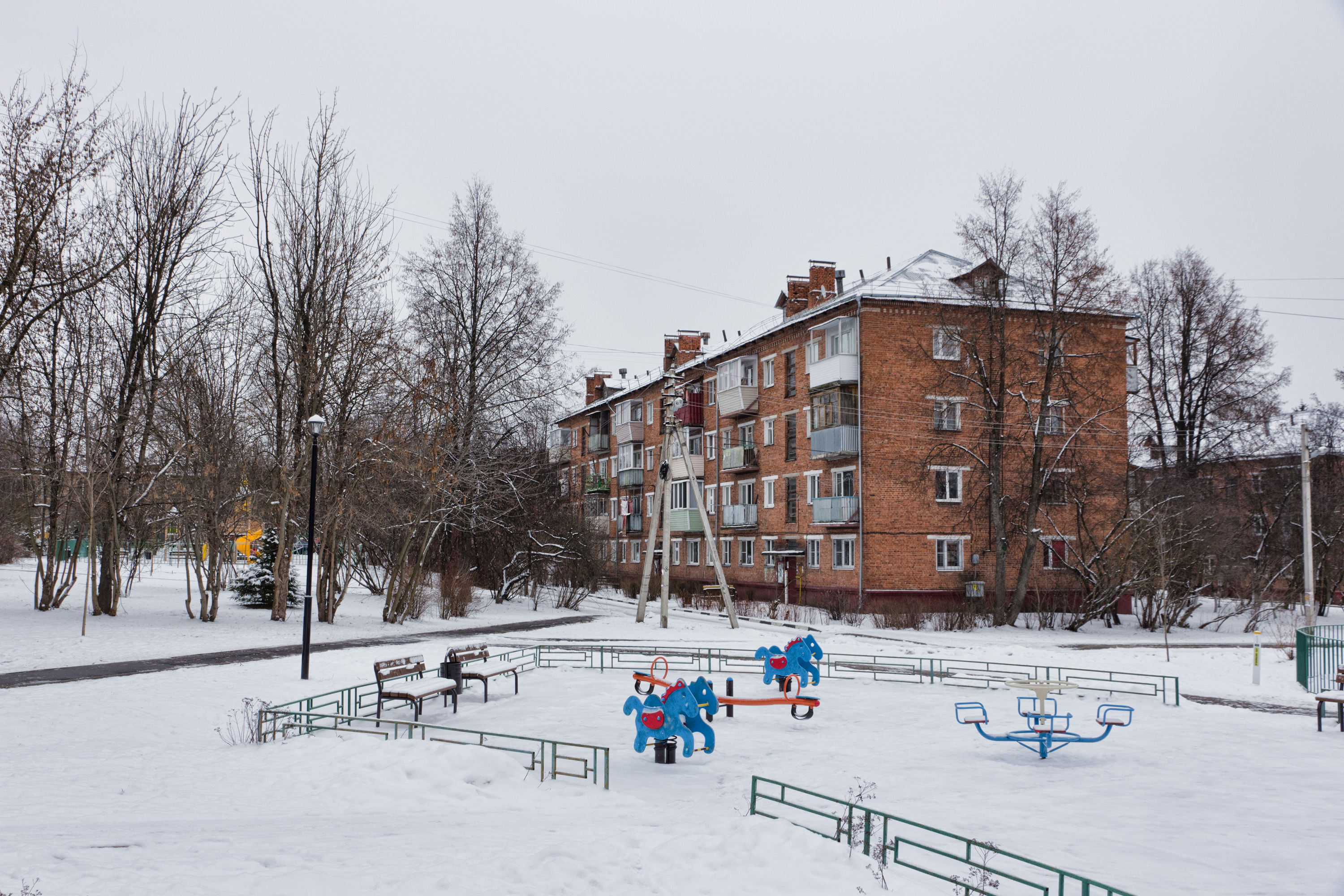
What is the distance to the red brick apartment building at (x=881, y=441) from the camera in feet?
120

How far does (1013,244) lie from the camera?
1357 inches

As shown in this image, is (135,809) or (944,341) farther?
(944,341)

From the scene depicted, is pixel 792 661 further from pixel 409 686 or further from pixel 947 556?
pixel 947 556

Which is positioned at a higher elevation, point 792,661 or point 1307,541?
point 1307,541

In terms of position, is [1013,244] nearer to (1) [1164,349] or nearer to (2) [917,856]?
(1) [1164,349]

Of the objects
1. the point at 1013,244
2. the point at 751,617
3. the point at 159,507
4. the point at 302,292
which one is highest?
the point at 1013,244

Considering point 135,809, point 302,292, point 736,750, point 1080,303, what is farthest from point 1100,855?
point 1080,303

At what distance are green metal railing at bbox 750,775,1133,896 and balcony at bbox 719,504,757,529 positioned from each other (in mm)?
34912

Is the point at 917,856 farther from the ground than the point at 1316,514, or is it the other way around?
the point at 1316,514

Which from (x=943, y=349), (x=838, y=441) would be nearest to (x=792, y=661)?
(x=838, y=441)

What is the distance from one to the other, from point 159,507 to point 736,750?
2983cm

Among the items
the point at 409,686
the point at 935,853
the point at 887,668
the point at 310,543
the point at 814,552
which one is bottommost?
the point at 887,668

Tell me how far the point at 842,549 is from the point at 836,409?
5725 mm

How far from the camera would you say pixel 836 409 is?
38219 mm
